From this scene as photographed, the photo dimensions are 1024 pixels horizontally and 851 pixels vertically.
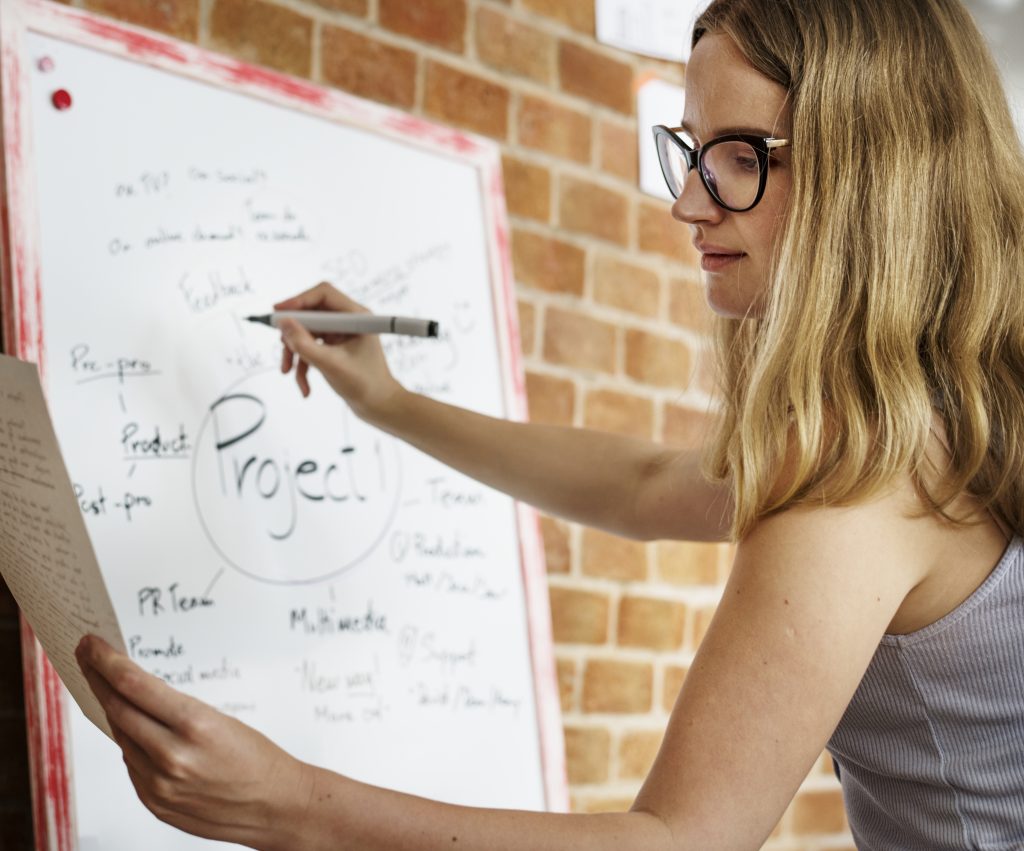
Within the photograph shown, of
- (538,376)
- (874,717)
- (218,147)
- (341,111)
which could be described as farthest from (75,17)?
(874,717)

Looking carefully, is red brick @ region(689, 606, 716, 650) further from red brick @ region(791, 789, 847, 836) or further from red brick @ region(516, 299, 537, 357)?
red brick @ region(516, 299, 537, 357)

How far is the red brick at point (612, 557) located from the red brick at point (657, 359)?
0.25m

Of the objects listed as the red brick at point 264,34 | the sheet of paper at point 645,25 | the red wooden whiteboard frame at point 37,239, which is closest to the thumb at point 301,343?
the red wooden whiteboard frame at point 37,239

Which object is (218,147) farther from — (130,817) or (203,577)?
(130,817)

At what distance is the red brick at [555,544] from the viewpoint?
5.02 feet

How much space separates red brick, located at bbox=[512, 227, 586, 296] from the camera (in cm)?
155

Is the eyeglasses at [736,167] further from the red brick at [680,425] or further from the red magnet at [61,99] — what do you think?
the red brick at [680,425]

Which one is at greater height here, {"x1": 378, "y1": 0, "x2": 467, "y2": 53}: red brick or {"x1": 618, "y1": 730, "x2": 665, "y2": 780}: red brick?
{"x1": 378, "y1": 0, "x2": 467, "y2": 53}: red brick

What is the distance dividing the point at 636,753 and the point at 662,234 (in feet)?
2.59

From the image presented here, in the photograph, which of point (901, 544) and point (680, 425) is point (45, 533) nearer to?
point (901, 544)

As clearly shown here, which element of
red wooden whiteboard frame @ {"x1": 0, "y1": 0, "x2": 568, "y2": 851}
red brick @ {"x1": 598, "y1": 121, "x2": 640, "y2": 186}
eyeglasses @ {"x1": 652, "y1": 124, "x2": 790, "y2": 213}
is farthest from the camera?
red brick @ {"x1": 598, "y1": 121, "x2": 640, "y2": 186}

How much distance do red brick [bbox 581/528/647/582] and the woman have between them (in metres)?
0.62

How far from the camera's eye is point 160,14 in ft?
4.02

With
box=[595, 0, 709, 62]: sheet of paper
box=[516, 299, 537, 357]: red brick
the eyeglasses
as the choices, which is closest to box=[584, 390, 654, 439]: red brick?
box=[516, 299, 537, 357]: red brick
